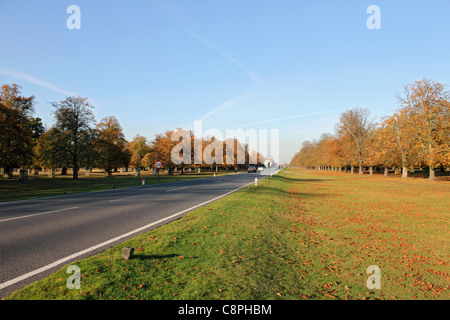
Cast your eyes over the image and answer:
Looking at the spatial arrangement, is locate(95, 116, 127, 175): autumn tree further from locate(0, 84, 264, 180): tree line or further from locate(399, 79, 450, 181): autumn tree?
locate(399, 79, 450, 181): autumn tree

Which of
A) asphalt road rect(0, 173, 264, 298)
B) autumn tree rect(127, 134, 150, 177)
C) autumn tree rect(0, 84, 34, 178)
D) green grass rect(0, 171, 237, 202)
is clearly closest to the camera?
asphalt road rect(0, 173, 264, 298)

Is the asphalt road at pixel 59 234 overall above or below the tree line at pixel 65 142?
below

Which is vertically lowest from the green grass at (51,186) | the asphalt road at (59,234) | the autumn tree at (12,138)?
the green grass at (51,186)

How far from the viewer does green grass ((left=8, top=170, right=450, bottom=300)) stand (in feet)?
12.3

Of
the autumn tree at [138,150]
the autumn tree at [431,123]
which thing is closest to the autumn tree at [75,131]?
the autumn tree at [138,150]

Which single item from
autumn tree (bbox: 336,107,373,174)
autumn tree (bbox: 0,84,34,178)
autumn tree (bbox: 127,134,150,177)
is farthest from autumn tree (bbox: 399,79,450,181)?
autumn tree (bbox: 127,134,150,177)

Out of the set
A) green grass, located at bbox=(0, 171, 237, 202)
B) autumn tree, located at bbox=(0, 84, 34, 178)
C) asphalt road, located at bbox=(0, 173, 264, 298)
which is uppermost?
autumn tree, located at bbox=(0, 84, 34, 178)

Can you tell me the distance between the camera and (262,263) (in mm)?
5098

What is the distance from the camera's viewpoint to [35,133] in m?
54.6

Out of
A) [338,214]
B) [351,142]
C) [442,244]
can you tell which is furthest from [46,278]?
[351,142]

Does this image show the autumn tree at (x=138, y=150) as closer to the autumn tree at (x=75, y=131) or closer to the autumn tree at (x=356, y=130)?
the autumn tree at (x=75, y=131)

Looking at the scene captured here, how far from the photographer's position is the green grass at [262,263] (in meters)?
3.75

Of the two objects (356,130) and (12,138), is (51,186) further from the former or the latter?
(356,130)

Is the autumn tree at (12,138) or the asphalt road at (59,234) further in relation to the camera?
the autumn tree at (12,138)
